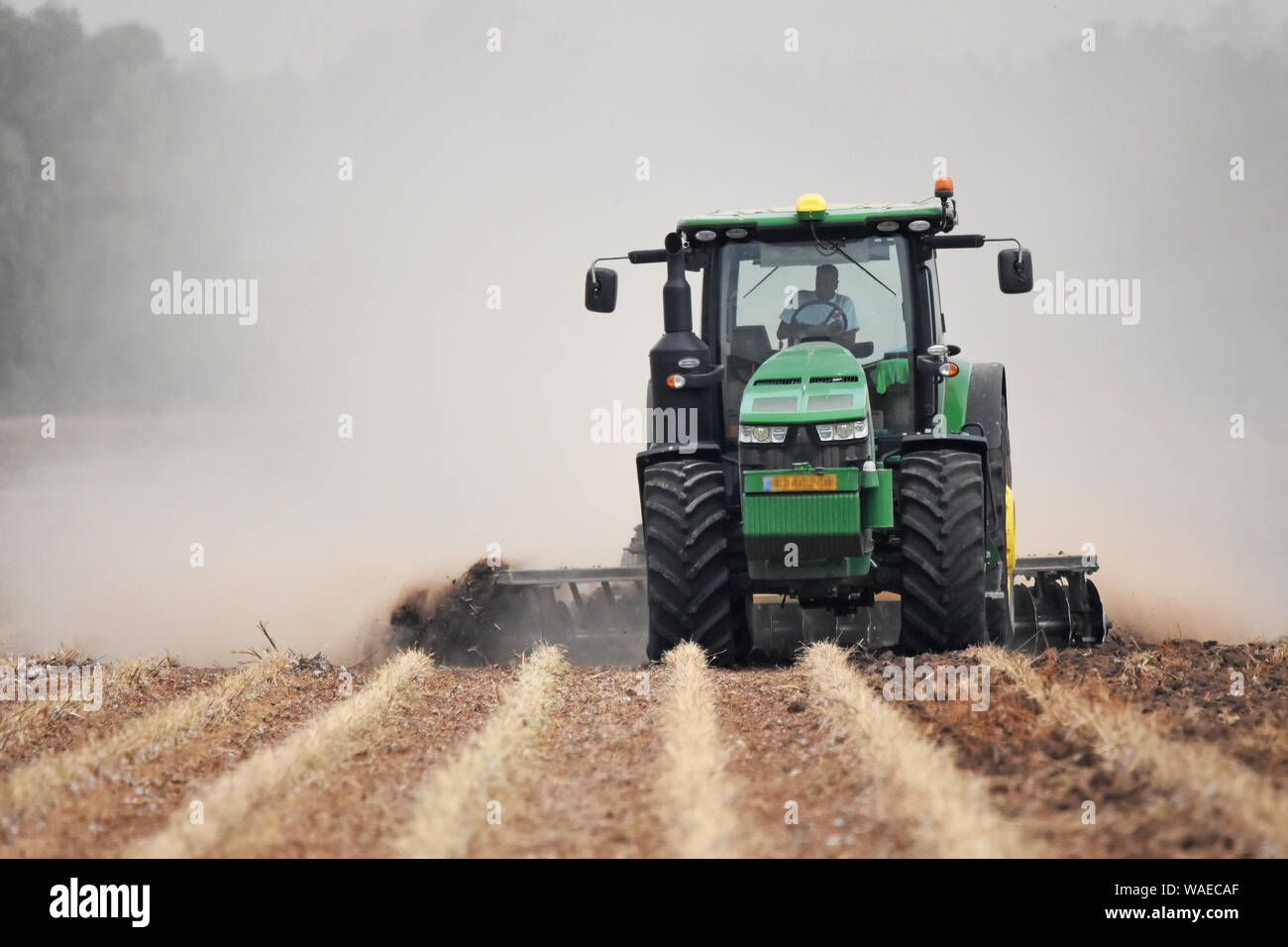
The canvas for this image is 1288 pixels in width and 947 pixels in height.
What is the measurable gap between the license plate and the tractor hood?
1.14 feet

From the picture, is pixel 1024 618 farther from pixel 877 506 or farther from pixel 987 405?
pixel 877 506

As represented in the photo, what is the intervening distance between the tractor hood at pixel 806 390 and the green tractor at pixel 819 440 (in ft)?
0.05

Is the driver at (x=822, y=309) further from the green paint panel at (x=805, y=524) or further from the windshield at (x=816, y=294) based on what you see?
the green paint panel at (x=805, y=524)

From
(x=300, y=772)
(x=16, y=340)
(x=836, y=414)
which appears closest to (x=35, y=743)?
(x=300, y=772)

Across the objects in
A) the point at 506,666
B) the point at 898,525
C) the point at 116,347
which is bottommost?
the point at 506,666

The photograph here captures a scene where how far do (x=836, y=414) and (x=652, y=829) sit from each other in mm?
4018

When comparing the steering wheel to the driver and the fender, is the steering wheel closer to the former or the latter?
the driver

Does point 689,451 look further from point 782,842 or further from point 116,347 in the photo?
point 116,347

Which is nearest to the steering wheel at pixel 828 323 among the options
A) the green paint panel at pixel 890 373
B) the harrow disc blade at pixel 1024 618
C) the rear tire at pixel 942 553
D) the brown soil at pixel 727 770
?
the green paint panel at pixel 890 373

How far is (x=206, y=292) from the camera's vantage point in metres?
36.6

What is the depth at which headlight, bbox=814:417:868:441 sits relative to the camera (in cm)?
852

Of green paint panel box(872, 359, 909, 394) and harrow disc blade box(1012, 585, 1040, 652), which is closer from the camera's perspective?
A: green paint panel box(872, 359, 909, 394)

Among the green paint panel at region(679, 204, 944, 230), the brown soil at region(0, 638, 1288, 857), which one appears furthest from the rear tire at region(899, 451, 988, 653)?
the green paint panel at region(679, 204, 944, 230)

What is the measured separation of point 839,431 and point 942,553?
97 centimetres
